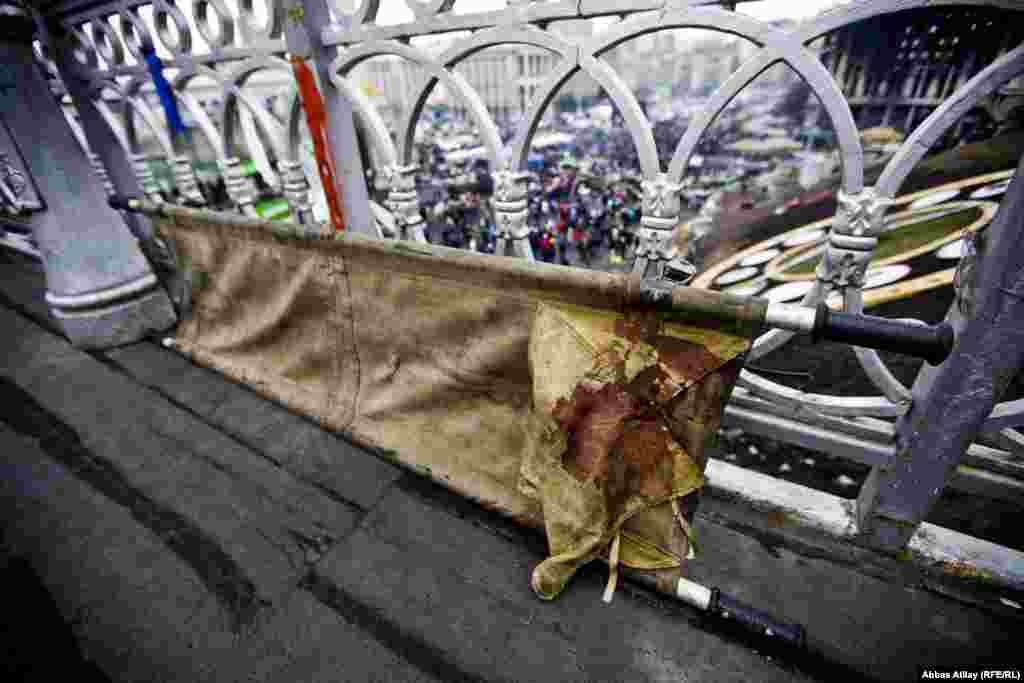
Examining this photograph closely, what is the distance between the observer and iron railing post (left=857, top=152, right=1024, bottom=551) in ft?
4.07

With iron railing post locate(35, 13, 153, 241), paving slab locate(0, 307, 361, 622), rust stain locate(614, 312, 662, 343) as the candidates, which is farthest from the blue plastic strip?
rust stain locate(614, 312, 662, 343)

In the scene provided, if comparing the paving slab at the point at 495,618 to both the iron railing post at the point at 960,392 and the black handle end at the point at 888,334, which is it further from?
the black handle end at the point at 888,334

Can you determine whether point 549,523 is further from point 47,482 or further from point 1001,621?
point 47,482

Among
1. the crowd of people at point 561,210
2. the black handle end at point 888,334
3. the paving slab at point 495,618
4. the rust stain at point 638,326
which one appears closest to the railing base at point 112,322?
the paving slab at point 495,618

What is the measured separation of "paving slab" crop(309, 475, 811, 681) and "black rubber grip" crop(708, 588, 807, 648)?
0.25ft

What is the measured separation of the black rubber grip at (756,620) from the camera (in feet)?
4.82

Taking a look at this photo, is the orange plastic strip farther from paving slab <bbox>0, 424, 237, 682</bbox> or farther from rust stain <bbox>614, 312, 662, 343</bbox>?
paving slab <bbox>0, 424, 237, 682</bbox>

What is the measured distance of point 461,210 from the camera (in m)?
24.8

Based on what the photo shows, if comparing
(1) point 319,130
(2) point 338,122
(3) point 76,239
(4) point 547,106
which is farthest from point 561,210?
(4) point 547,106

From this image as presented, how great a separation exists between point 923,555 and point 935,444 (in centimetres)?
52

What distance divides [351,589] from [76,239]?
350 cm

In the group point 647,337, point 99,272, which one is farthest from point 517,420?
point 99,272

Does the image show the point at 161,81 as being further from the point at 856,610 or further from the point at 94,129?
the point at 856,610

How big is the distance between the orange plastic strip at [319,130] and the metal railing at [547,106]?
0.24ft
